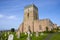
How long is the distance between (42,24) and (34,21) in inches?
216

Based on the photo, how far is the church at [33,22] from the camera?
60406 millimetres

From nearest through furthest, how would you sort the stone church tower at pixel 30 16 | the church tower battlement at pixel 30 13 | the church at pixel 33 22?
1. the church at pixel 33 22
2. the stone church tower at pixel 30 16
3. the church tower battlement at pixel 30 13

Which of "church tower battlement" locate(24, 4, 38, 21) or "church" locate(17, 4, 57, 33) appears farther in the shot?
"church tower battlement" locate(24, 4, 38, 21)

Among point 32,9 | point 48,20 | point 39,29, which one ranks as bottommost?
point 39,29

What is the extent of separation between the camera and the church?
6041 cm

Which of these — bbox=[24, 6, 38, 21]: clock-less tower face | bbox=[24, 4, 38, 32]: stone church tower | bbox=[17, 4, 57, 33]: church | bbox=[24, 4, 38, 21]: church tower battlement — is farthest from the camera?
bbox=[24, 4, 38, 21]: church tower battlement

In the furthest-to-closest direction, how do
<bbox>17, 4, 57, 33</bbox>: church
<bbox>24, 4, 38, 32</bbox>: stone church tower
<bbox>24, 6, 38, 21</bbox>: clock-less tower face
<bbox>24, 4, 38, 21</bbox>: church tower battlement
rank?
<bbox>24, 4, 38, 21</bbox>: church tower battlement → <bbox>24, 6, 38, 21</bbox>: clock-less tower face → <bbox>24, 4, 38, 32</bbox>: stone church tower → <bbox>17, 4, 57, 33</bbox>: church

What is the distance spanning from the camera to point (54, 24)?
6094 centimetres

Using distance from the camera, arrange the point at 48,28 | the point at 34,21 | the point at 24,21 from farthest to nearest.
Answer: the point at 24,21
the point at 34,21
the point at 48,28

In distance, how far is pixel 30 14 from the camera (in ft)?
225

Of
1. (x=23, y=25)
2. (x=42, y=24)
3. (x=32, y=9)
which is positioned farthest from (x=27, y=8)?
(x=42, y=24)

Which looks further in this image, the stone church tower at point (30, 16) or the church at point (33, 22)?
the stone church tower at point (30, 16)

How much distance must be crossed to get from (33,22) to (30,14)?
16.9 feet

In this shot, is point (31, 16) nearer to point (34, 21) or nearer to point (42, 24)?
point (34, 21)
